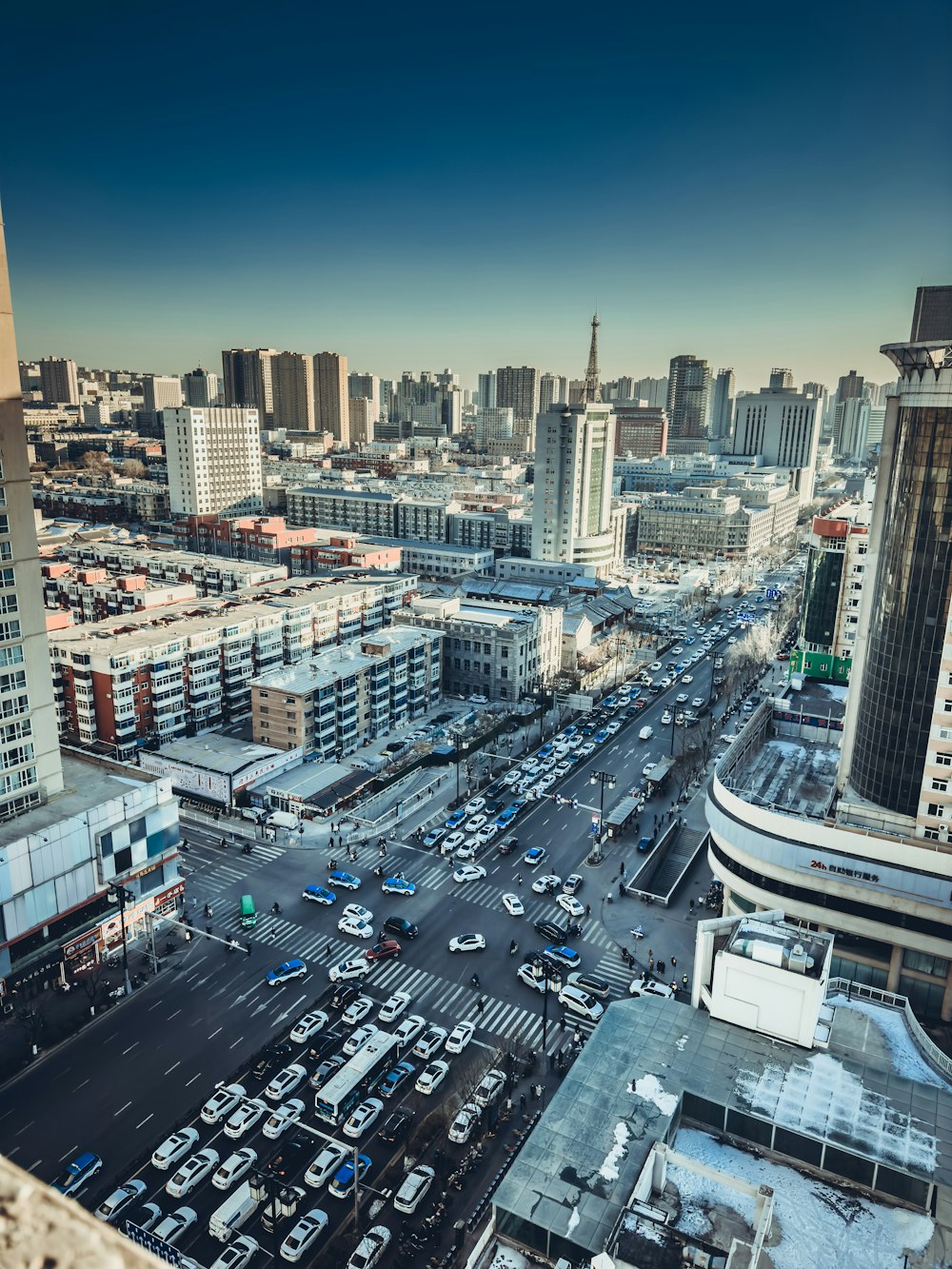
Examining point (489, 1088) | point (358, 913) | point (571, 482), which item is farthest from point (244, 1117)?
point (571, 482)

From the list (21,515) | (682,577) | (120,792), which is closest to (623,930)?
(120,792)

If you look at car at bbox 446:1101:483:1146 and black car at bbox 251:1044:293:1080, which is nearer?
car at bbox 446:1101:483:1146

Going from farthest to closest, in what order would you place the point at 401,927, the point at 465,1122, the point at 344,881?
1. the point at 344,881
2. the point at 401,927
3. the point at 465,1122

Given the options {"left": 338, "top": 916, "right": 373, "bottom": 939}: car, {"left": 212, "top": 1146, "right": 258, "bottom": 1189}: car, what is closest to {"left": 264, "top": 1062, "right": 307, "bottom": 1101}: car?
{"left": 212, "top": 1146, "right": 258, "bottom": 1189}: car

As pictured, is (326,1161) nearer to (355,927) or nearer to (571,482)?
(355,927)

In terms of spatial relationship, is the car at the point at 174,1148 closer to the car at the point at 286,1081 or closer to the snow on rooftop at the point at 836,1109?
the car at the point at 286,1081

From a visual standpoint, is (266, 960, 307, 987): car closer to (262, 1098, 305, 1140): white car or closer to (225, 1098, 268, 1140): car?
(225, 1098, 268, 1140): car
